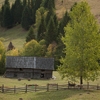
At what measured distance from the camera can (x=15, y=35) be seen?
398 ft

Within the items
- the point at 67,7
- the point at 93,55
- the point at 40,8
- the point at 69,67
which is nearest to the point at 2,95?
the point at 69,67

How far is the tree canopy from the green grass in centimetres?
6146

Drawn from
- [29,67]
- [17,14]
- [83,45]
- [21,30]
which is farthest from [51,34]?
[83,45]

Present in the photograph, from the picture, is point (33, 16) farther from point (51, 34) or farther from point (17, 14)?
point (51, 34)

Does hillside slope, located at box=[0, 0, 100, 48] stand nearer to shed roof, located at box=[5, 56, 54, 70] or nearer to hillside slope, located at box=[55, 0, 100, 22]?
hillside slope, located at box=[55, 0, 100, 22]

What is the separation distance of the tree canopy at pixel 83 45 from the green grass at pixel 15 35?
6146 centimetres

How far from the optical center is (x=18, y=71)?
69.6 m

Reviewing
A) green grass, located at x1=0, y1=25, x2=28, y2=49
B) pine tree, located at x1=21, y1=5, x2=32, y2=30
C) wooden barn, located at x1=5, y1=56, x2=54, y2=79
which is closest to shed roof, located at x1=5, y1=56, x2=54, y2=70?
wooden barn, located at x1=5, y1=56, x2=54, y2=79

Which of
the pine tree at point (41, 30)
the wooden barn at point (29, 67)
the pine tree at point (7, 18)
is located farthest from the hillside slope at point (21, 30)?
the wooden barn at point (29, 67)

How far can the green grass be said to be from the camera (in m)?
111

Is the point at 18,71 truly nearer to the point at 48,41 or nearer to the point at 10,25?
the point at 48,41

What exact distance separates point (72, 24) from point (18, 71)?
2655 cm

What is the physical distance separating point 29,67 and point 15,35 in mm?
54377

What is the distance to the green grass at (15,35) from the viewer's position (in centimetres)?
11069
